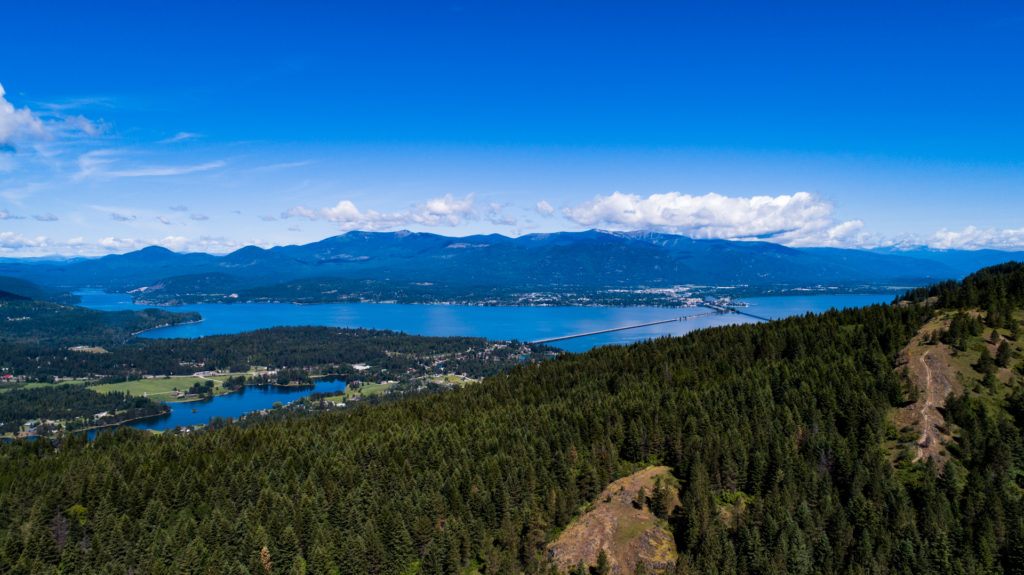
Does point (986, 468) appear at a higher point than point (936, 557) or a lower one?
higher

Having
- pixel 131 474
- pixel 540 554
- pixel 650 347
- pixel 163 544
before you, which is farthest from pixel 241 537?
pixel 650 347

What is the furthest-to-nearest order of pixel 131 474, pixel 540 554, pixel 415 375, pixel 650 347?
pixel 415 375
pixel 650 347
pixel 131 474
pixel 540 554

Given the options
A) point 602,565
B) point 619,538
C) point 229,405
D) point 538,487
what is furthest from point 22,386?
point 602,565

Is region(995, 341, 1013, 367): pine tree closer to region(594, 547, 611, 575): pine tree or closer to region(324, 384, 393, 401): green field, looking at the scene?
region(594, 547, 611, 575): pine tree

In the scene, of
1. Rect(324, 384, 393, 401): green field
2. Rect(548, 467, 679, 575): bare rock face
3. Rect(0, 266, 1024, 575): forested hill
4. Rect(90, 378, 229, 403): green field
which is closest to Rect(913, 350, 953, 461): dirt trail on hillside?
Rect(0, 266, 1024, 575): forested hill

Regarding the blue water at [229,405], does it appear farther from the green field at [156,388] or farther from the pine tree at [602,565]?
the pine tree at [602,565]

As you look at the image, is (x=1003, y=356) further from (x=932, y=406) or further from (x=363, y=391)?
(x=363, y=391)

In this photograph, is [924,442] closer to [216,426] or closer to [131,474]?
[131,474]
